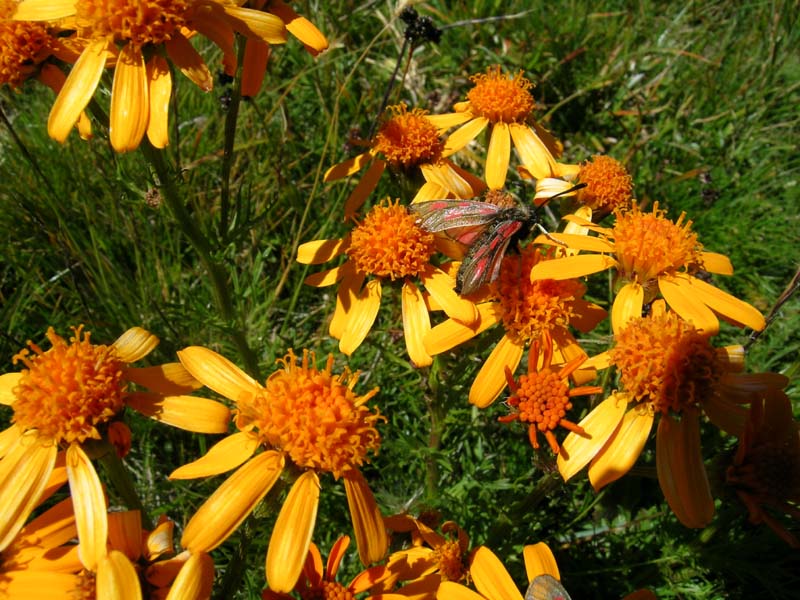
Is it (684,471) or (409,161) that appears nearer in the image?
(684,471)

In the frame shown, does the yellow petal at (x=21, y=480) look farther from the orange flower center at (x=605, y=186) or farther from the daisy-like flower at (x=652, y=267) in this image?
the orange flower center at (x=605, y=186)

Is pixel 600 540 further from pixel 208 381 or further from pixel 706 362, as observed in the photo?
pixel 208 381

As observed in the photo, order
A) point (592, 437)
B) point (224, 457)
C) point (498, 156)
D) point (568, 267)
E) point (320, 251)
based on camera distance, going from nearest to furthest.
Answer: point (224, 457) → point (592, 437) → point (568, 267) → point (320, 251) → point (498, 156)

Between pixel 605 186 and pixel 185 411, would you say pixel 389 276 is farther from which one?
pixel 605 186

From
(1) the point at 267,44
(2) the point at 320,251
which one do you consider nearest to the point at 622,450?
(2) the point at 320,251

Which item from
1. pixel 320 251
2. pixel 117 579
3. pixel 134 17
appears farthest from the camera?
pixel 320 251

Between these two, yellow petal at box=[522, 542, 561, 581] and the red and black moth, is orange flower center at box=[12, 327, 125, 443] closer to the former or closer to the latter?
the red and black moth

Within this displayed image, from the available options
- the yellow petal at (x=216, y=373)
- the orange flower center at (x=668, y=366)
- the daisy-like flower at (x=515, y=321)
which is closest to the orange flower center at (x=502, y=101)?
the daisy-like flower at (x=515, y=321)

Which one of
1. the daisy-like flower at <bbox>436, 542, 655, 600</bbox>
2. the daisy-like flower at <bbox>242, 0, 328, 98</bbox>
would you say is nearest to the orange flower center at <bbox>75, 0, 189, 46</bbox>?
the daisy-like flower at <bbox>242, 0, 328, 98</bbox>

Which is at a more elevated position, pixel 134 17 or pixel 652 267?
pixel 134 17
